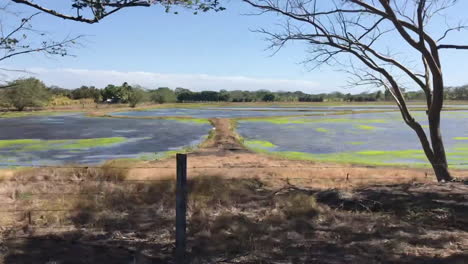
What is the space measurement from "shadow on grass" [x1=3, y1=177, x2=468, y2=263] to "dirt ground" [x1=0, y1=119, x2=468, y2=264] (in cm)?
2

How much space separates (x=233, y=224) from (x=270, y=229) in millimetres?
575

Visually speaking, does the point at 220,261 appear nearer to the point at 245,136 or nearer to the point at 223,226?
the point at 223,226

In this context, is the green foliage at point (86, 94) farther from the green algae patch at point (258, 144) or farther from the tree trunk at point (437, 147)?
the tree trunk at point (437, 147)

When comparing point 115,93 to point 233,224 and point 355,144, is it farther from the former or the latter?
point 233,224

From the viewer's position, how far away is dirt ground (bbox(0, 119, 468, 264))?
5.80 m

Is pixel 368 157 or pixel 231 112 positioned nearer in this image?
pixel 368 157

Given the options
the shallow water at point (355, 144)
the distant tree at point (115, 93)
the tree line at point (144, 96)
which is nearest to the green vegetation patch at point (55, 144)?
the shallow water at point (355, 144)

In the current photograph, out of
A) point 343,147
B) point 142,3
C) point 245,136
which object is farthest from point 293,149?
point 142,3

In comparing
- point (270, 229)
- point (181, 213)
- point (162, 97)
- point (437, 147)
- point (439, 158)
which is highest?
point (162, 97)

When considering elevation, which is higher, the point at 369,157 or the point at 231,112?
the point at 231,112

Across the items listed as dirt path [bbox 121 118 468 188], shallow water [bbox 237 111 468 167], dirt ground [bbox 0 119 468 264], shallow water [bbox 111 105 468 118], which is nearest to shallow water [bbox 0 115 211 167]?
dirt path [bbox 121 118 468 188]

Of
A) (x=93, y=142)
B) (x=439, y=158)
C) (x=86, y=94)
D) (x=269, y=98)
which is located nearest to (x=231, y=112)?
(x=93, y=142)

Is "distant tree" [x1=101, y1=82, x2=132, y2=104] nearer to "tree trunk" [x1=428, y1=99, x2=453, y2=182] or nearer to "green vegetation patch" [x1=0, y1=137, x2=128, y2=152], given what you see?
"green vegetation patch" [x1=0, y1=137, x2=128, y2=152]

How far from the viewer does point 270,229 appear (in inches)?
277
